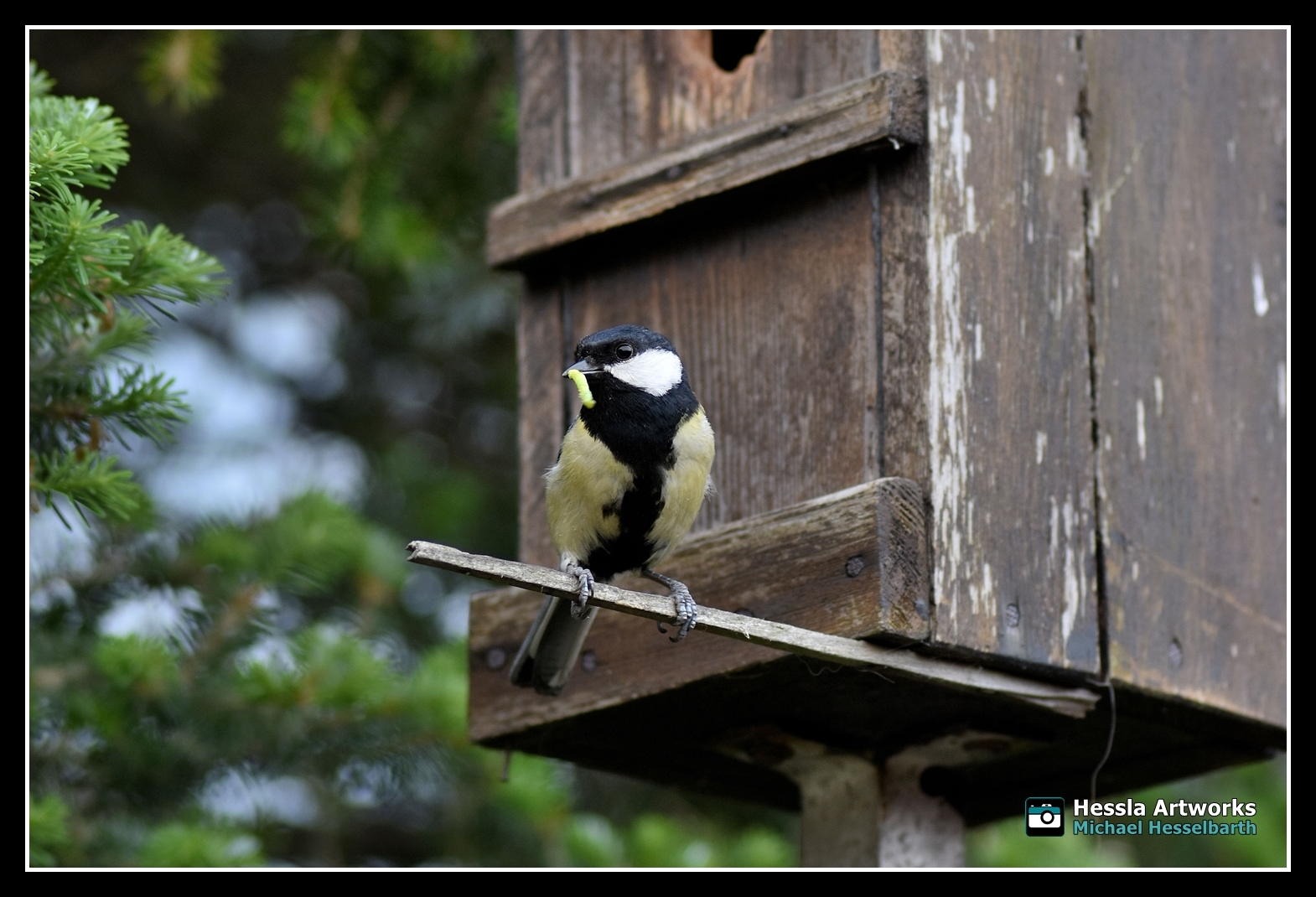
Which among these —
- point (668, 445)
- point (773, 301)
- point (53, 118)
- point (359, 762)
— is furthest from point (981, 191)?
point (359, 762)

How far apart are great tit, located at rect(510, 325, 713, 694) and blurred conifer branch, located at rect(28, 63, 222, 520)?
28.7 inches

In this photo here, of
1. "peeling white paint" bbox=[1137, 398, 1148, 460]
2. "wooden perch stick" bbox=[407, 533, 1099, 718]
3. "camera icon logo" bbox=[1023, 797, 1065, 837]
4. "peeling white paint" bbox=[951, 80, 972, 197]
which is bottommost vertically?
"camera icon logo" bbox=[1023, 797, 1065, 837]

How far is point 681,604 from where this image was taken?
2.59 metres

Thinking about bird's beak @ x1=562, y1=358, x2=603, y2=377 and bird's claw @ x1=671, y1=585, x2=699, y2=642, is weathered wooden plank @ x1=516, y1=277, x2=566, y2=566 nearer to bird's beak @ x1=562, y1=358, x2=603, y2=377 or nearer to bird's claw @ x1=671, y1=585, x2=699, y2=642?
bird's beak @ x1=562, y1=358, x2=603, y2=377

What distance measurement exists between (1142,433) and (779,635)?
1.08m

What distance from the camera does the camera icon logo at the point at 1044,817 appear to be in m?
3.26

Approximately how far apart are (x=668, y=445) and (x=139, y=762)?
60.1 inches

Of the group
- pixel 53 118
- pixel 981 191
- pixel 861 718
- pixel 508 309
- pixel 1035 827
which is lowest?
pixel 1035 827

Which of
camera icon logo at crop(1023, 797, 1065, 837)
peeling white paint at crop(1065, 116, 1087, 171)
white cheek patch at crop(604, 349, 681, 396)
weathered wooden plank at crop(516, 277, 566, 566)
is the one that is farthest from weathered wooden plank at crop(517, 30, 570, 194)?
camera icon logo at crop(1023, 797, 1065, 837)

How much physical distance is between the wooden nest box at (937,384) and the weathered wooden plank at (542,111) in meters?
0.01

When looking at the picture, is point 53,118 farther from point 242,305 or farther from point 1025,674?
point 242,305

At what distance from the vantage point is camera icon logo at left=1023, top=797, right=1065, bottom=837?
3.26 metres

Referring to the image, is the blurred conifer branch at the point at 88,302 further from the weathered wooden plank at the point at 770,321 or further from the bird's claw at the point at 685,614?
the weathered wooden plank at the point at 770,321

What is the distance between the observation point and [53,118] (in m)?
2.45
